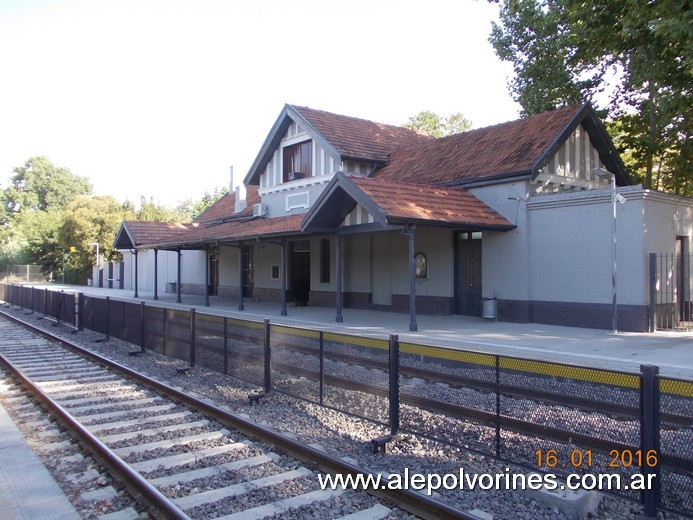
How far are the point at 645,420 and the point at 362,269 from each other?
1625cm

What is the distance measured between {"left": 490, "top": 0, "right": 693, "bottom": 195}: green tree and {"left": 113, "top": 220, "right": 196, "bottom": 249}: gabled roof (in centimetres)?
1779

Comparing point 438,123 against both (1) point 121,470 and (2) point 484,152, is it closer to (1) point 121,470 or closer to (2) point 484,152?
(2) point 484,152

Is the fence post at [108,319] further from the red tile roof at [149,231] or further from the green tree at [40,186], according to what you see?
the green tree at [40,186]

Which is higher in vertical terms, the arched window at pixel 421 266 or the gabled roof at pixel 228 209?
the gabled roof at pixel 228 209

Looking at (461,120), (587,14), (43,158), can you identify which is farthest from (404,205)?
(43,158)

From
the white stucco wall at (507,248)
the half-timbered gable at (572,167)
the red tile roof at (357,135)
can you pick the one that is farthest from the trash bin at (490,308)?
the red tile roof at (357,135)

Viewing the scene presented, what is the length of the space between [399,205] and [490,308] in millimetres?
4119

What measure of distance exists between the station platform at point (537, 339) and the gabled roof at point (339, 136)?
6415 mm

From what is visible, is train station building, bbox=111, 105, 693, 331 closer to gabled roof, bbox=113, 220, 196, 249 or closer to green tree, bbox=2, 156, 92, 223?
gabled roof, bbox=113, 220, 196, 249

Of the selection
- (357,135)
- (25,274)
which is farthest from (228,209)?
(25,274)

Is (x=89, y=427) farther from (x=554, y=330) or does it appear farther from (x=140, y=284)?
(x=140, y=284)

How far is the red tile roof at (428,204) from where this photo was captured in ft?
45.1

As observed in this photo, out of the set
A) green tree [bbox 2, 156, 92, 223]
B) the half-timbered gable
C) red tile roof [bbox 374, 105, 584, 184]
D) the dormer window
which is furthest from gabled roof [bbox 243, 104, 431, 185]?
green tree [bbox 2, 156, 92, 223]

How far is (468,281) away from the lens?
666 inches
